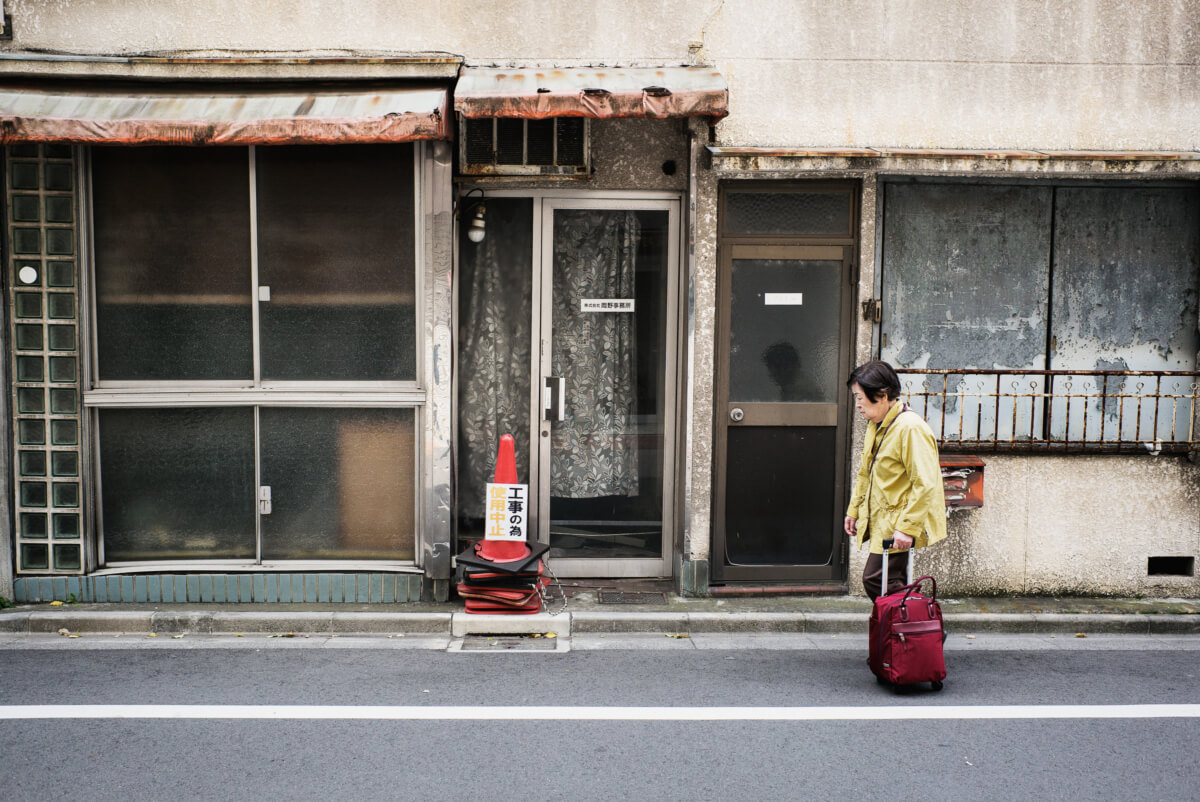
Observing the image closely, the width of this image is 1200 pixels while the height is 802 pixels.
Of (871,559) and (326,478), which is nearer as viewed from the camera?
(871,559)

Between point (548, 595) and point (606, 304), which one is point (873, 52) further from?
point (548, 595)

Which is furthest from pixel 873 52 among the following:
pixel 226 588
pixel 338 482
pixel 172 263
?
pixel 226 588

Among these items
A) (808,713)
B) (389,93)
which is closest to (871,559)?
(808,713)

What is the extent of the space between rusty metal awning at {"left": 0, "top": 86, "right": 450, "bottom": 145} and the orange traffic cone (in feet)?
7.45

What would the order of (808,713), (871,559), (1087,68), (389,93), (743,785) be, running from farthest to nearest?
(1087,68), (389,93), (871,559), (808,713), (743,785)

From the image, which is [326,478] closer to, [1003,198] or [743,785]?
[743,785]

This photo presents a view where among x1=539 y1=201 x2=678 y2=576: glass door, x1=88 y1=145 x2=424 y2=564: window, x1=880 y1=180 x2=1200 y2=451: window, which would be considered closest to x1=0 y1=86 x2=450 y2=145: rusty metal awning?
x1=88 y1=145 x2=424 y2=564: window

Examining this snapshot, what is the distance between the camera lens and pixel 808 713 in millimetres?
5195

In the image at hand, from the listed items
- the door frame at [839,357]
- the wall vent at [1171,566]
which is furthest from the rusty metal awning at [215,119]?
the wall vent at [1171,566]

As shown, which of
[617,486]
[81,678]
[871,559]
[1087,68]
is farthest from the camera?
[617,486]

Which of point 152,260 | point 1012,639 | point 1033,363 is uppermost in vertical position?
point 152,260

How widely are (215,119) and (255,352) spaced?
67.5 inches

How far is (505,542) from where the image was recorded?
6.93 meters

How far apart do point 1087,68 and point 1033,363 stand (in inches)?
89.9
